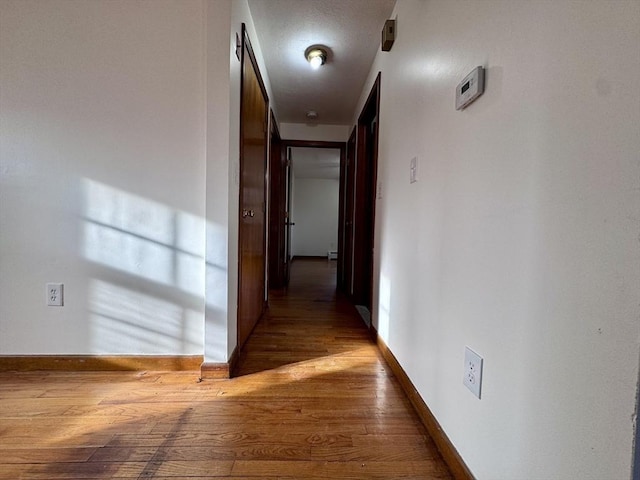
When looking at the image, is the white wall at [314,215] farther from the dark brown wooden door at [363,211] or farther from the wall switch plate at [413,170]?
the wall switch plate at [413,170]

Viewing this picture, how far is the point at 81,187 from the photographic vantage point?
5.16ft

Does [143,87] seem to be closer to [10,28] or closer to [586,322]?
[10,28]

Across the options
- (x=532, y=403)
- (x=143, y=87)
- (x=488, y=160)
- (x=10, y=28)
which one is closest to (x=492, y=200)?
(x=488, y=160)

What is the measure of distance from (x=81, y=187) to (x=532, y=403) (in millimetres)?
2021

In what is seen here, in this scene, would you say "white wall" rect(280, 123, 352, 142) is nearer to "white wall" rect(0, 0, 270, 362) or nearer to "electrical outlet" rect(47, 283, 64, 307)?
"white wall" rect(0, 0, 270, 362)

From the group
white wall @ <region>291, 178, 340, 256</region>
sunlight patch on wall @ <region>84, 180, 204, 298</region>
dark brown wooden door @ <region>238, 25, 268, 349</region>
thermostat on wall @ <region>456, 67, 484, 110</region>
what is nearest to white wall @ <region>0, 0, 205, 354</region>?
sunlight patch on wall @ <region>84, 180, 204, 298</region>

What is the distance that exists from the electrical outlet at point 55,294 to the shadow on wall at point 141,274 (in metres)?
0.14

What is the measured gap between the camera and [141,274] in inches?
63.4

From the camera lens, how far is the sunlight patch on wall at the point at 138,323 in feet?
5.26

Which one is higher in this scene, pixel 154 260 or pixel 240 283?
pixel 154 260

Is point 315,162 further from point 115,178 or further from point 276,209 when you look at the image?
point 115,178

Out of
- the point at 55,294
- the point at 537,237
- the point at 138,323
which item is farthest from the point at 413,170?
the point at 55,294

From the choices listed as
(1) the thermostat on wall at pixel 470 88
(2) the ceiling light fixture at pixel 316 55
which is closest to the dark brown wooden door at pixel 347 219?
(2) the ceiling light fixture at pixel 316 55

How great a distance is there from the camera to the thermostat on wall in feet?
2.86
